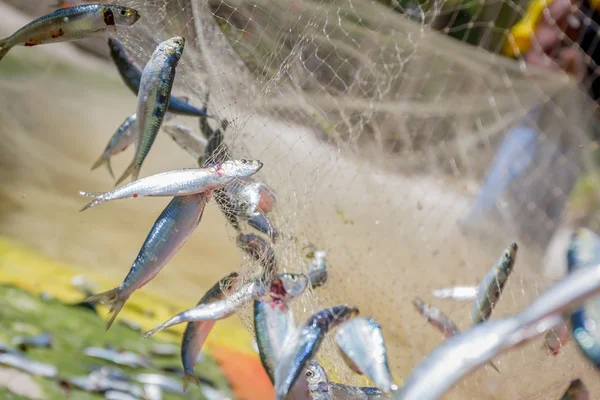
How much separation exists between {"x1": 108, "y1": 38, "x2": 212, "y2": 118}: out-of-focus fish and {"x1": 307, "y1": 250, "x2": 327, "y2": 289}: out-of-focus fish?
49 cm

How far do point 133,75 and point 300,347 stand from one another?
0.86 meters

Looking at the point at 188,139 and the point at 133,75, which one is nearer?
the point at 133,75

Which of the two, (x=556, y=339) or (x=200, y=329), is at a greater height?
(x=556, y=339)

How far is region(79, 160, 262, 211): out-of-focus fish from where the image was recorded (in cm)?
104

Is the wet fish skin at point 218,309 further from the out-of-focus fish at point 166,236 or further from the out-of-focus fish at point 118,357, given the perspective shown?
the out-of-focus fish at point 118,357

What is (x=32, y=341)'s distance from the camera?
5.93 ft

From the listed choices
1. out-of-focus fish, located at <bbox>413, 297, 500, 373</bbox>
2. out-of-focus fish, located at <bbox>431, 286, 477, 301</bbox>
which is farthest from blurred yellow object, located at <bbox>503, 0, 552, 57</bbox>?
out-of-focus fish, located at <bbox>413, 297, 500, 373</bbox>

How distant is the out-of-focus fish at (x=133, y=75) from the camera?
140 centimetres

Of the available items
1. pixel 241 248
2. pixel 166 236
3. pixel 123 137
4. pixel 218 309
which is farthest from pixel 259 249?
pixel 123 137

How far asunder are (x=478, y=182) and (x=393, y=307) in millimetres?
2447

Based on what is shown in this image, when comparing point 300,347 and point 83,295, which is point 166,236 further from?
point 83,295

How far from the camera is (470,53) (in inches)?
141

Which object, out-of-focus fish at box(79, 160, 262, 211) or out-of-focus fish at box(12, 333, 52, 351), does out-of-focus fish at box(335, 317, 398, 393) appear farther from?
out-of-focus fish at box(12, 333, 52, 351)

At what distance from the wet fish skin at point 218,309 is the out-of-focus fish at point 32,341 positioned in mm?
785
